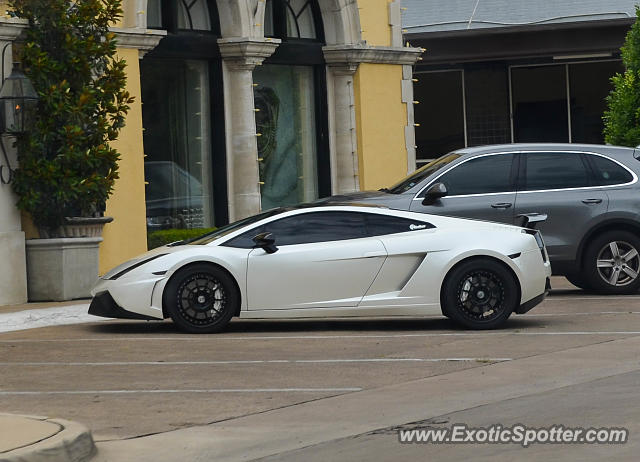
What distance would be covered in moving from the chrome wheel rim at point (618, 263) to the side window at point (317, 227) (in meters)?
3.96

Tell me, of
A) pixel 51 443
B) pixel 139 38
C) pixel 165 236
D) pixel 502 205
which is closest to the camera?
pixel 51 443

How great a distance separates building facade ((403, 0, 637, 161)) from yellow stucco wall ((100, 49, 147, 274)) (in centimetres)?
1146

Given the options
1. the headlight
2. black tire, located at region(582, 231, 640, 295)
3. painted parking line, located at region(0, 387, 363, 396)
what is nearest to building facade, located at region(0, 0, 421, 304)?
the headlight

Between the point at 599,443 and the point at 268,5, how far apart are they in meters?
16.3

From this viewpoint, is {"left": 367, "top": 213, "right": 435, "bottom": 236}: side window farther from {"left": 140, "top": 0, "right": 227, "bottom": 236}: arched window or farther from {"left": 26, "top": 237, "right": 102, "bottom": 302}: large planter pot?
{"left": 140, "top": 0, "right": 227, "bottom": 236}: arched window

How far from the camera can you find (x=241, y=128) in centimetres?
2205

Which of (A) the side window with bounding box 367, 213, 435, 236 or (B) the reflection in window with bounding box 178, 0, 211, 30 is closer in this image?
(A) the side window with bounding box 367, 213, 435, 236

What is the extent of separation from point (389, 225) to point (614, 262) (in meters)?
3.91

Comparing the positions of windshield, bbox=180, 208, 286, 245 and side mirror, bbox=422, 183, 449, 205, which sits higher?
side mirror, bbox=422, 183, 449, 205

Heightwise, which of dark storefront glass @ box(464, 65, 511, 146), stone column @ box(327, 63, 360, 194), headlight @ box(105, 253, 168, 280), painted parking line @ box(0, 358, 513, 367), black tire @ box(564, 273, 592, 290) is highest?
dark storefront glass @ box(464, 65, 511, 146)

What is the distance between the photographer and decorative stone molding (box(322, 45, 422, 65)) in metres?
23.6

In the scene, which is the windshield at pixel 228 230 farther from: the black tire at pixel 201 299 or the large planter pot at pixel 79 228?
the large planter pot at pixel 79 228

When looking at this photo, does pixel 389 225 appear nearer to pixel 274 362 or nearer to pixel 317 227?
pixel 317 227

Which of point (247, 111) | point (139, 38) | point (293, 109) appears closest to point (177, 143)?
point (247, 111)
